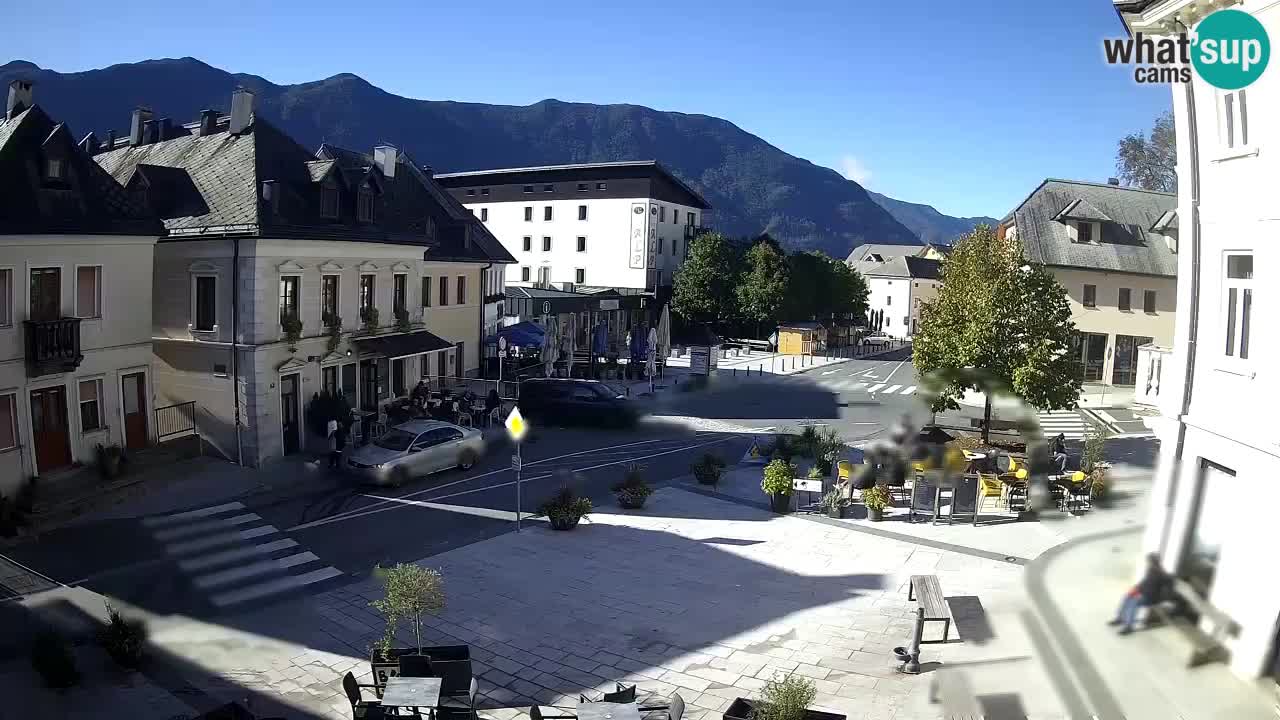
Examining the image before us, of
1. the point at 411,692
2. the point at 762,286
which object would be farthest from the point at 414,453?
the point at 762,286

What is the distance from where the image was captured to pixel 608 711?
9000mm

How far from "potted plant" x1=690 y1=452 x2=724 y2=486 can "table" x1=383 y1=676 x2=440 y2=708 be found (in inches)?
507

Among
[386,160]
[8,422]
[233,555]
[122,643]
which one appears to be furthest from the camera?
[386,160]

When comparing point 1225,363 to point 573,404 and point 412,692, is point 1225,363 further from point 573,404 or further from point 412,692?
point 573,404

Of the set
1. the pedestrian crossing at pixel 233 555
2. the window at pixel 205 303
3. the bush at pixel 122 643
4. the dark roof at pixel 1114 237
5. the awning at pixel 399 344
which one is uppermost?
the dark roof at pixel 1114 237

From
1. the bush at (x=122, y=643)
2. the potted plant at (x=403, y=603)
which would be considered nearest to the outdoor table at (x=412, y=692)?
the potted plant at (x=403, y=603)

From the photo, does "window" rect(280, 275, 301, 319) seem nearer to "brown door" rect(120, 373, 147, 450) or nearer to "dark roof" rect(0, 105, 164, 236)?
"dark roof" rect(0, 105, 164, 236)

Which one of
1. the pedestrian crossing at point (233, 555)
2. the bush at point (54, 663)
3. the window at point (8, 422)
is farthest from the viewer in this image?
the window at point (8, 422)

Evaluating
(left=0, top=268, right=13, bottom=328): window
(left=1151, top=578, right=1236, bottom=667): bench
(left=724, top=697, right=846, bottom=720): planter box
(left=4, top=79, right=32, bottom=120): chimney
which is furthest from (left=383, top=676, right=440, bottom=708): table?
(left=4, top=79, right=32, bottom=120): chimney

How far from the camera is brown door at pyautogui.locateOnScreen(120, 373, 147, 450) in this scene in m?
22.3

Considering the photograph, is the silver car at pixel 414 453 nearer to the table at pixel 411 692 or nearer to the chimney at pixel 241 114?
Result: the chimney at pixel 241 114

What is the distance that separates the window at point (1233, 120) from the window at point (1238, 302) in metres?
1.30

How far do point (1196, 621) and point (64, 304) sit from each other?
884 inches

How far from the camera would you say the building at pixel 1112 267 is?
141 ft
